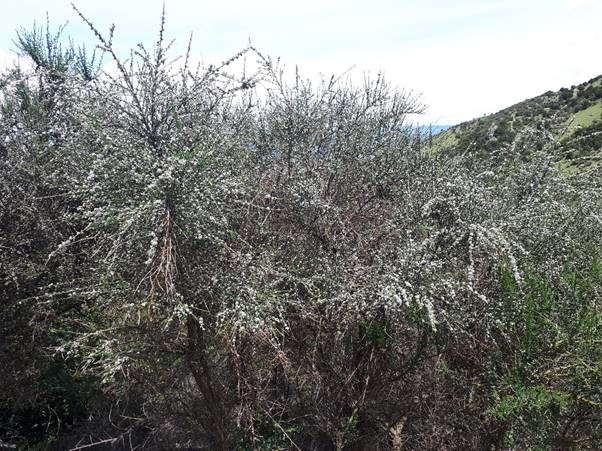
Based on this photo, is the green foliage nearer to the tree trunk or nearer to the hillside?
the hillside

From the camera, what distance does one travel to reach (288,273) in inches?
227

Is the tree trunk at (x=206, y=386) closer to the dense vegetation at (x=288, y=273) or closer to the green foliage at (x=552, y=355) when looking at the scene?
the dense vegetation at (x=288, y=273)

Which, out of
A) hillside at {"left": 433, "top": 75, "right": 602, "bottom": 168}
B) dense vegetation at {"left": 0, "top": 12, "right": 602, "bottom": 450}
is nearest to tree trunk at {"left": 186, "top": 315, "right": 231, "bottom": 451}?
dense vegetation at {"left": 0, "top": 12, "right": 602, "bottom": 450}

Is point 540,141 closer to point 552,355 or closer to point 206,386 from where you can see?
point 552,355

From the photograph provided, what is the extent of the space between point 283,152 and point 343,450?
11.6ft

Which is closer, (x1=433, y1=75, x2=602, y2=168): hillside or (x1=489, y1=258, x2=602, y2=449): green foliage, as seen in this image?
(x1=489, y1=258, x2=602, y2=449): green foliage

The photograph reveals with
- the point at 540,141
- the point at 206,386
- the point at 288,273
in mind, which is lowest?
the point at 206,386

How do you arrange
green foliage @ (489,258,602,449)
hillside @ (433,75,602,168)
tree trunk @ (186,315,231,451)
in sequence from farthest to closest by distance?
hillside @ (433,75,602,168)
tree trunk @ (186,315,231,451)
green foliage @ (489,258,602,449)

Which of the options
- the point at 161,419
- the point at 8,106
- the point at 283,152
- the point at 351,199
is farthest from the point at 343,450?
the point at 8,106

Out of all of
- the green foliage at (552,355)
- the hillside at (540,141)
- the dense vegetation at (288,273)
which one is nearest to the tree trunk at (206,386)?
the dense vegetation at (288,273)

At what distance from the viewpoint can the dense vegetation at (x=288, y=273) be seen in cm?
502

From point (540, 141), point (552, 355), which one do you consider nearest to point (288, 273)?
Result: point (552, 355)

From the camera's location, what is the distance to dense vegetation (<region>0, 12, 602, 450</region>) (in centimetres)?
502

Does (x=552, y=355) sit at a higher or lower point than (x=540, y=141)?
lower
